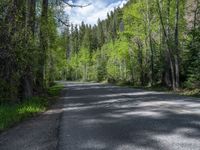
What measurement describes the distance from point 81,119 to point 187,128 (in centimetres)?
409

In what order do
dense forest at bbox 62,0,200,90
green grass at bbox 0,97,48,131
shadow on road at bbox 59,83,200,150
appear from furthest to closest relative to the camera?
dense forest at bbox 62,0,200,90 → green grass at bbox 0,97,48,131 → shadow on road at bbox 59,83,200,150

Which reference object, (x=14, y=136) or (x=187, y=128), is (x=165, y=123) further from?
(x=14, y=136)

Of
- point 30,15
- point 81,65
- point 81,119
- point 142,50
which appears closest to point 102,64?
point 81,65

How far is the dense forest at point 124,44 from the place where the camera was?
1412cm

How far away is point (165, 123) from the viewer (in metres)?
10.0

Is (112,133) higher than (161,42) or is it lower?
lower

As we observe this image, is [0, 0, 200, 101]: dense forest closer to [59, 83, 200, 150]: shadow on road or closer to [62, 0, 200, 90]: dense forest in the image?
[62, 0, 200, 90]: dense forest

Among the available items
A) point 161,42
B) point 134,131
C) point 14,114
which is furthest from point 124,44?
point 134,131

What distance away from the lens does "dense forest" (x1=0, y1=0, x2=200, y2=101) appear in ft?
46.3

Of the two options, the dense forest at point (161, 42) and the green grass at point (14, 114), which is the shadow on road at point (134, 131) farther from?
the dense forest at point (161, 42)

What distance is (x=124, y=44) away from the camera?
50.2 meters

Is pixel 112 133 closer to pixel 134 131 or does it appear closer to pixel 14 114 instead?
pixel 134 131

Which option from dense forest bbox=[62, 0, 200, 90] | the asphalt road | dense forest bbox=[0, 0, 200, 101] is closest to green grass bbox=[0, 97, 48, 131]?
the asphalt road

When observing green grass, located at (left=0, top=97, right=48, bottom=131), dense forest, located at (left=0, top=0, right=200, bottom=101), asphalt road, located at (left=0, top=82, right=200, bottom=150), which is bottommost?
asphalt road, located at (left=0, top=82, right=200, bottom=150)
